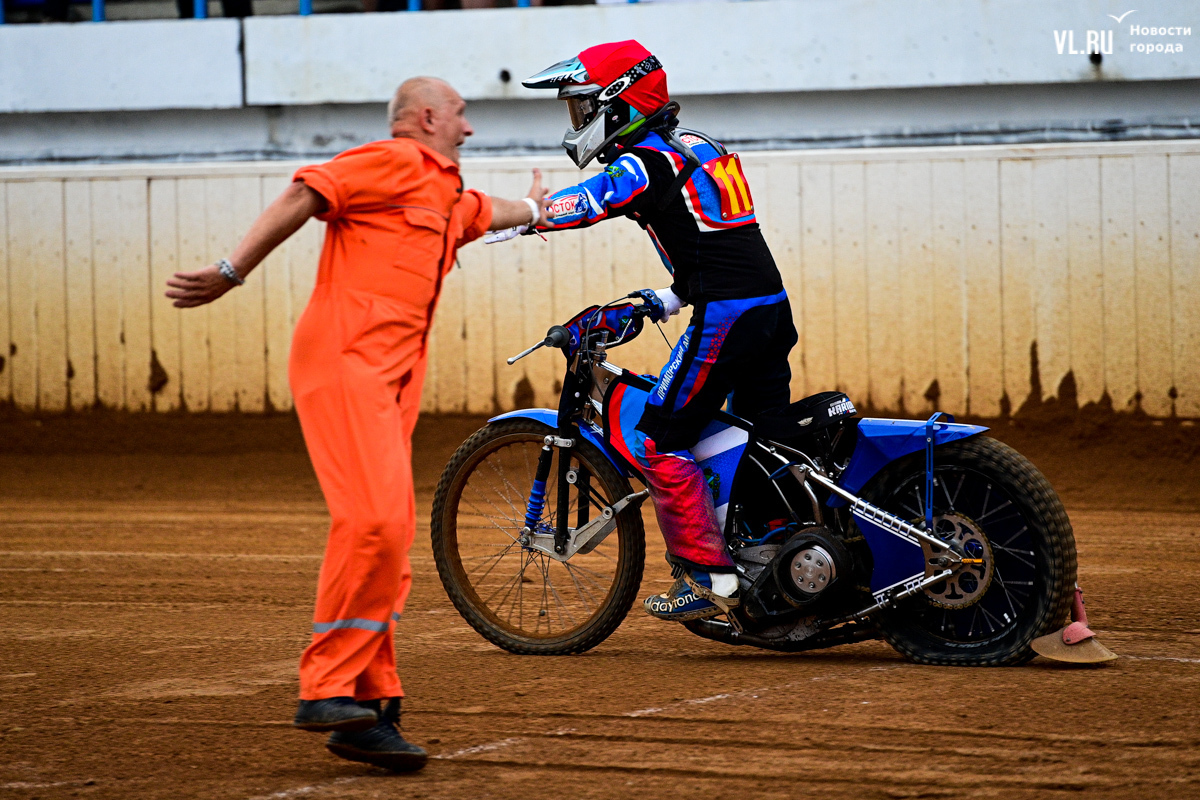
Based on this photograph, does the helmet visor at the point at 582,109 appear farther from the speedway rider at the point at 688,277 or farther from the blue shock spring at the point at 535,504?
the blue shock spring at the point at 535,504

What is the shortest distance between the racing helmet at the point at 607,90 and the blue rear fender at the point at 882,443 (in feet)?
4.97

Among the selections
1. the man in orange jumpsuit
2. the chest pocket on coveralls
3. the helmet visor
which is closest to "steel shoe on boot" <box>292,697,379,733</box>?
the man in orange jumpsuit

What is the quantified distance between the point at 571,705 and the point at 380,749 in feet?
3.17

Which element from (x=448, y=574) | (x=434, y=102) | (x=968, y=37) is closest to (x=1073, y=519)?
(x=968, y=37)

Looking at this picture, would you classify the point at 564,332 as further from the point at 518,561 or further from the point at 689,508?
the point at 518,561

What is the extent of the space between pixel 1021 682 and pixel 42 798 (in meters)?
3.29

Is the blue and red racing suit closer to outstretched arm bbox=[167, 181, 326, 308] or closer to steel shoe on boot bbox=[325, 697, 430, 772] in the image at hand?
outstretched arm bbox=[167, 181, 326, 308]

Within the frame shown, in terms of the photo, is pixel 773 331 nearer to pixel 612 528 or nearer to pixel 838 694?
pixel 612 528

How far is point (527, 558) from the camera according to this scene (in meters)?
6.15

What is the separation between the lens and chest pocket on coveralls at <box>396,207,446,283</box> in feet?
14.4

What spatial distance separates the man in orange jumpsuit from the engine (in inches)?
65.0

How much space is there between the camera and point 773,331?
5574 millimetres

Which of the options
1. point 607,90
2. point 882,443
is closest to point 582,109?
point 607,90

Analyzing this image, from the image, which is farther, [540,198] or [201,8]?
[201,8]
